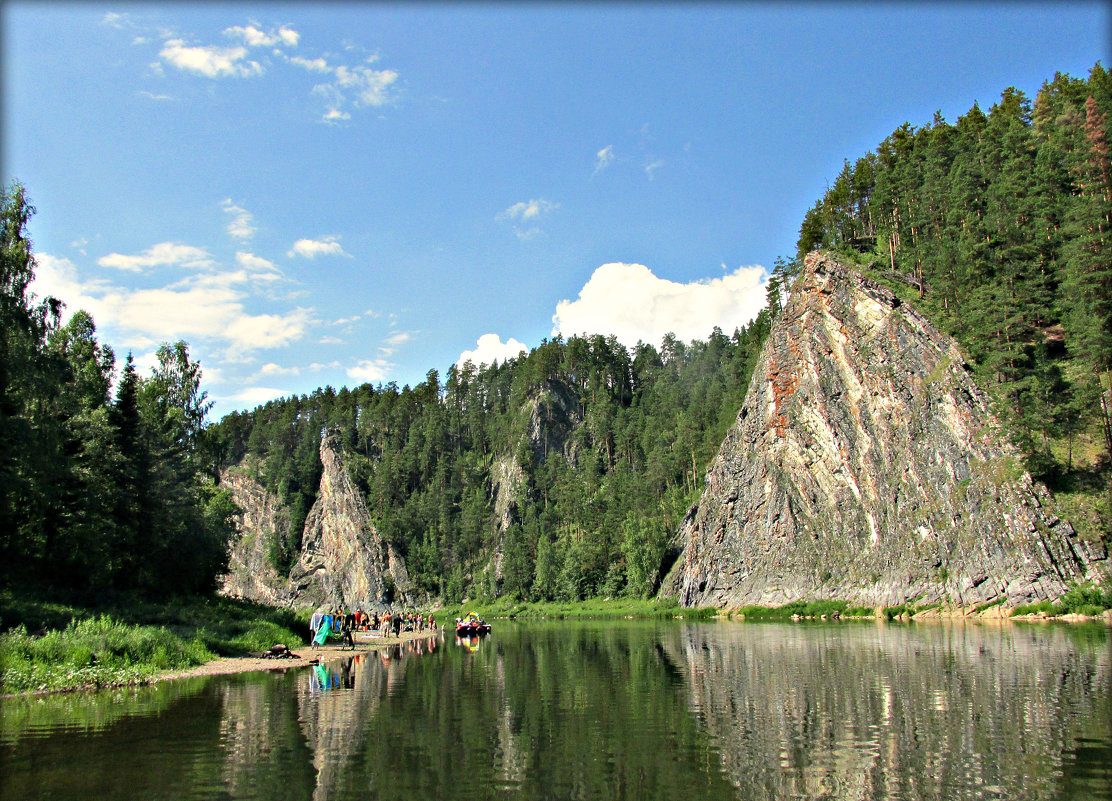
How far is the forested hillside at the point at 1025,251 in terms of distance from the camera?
5431 cm

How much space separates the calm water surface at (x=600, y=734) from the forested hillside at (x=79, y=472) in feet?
49.2

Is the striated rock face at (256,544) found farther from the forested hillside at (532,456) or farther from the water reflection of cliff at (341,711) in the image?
the water reflection of cliff at (341,711)

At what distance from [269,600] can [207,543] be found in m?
84.8

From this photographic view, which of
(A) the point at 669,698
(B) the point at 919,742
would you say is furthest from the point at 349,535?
(B) the point at 919,742

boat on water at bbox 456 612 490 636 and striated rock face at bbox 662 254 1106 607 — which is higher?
striated rock face at bbox 662 254 1106 607

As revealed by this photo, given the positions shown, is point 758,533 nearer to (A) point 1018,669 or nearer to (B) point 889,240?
(B) point 889,240

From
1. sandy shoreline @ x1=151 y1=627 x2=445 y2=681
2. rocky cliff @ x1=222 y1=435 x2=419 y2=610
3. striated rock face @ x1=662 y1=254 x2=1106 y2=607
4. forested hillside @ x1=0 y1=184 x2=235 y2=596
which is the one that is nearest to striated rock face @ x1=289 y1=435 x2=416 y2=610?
rocky cliff @ x1=222 y1=435 x2=419 y2=610

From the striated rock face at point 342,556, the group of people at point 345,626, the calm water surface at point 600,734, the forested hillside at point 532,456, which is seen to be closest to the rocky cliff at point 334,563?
the striated rock face at point 342,556

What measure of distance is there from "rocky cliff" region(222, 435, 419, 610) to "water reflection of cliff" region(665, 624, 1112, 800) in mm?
91510

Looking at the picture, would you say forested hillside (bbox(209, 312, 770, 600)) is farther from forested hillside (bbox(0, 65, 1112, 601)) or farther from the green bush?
the green bush

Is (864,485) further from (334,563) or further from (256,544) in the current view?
(256,544)

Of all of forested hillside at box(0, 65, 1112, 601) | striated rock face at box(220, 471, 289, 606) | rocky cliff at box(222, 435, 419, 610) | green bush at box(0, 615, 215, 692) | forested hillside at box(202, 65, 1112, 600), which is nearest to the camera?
green bush at box(0, 615, 215, 692)

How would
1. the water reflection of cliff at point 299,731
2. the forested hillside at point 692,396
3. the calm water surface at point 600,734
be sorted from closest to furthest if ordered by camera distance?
the calm water surface at point 600,734 → the water reflection of cliff at point 299,731 → the forested hillside at point 692,396

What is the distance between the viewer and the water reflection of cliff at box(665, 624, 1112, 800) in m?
12.2
